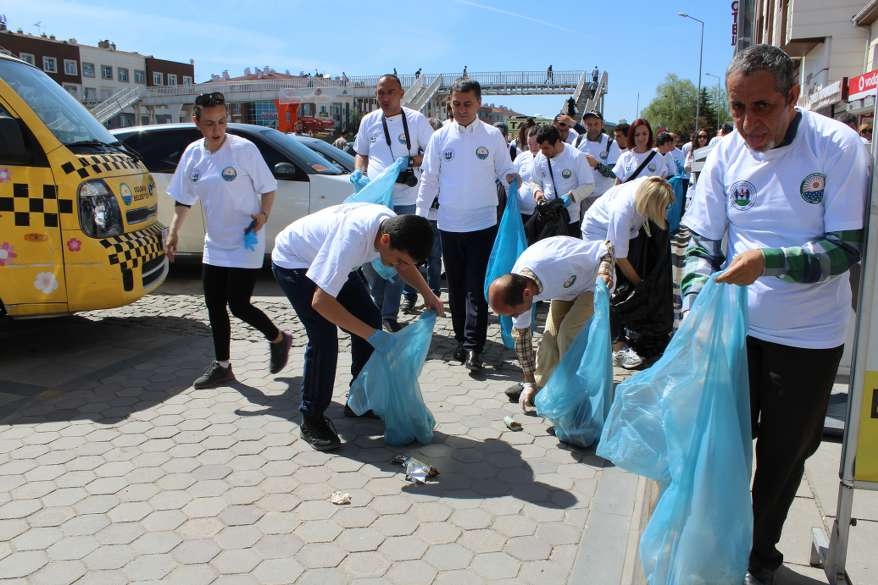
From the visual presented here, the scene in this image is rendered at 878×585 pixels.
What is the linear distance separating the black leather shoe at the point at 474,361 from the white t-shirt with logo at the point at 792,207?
278cm

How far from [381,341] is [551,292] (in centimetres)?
104

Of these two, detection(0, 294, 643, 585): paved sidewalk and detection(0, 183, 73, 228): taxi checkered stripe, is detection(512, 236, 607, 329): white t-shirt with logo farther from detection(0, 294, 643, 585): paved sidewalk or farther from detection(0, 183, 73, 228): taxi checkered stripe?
detection(0, 183, 73, 228): taxi checkered stripe

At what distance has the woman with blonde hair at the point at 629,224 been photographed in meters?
4.61

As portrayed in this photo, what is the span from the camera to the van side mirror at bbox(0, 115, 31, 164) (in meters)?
4.56

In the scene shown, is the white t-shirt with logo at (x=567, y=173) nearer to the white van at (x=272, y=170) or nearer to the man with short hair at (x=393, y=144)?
the man with short hair at (x=393, y=144)

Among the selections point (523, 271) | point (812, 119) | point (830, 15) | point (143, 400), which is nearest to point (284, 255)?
point (523, 271)

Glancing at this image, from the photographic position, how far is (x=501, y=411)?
434 cm

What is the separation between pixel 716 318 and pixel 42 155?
4560 mm

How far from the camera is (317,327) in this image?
365 centimetres

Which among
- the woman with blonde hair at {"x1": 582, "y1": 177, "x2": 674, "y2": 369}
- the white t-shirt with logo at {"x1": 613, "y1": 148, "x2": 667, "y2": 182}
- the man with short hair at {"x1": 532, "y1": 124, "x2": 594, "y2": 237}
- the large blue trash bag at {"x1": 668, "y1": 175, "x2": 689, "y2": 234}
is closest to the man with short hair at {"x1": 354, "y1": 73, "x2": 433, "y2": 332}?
the man with short hair at {"x1": 532, "y1": 124, "x2": 594, "y2": 237}

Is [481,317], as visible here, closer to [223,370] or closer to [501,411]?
[501,411]

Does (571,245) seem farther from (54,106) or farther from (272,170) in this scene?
(272,170)

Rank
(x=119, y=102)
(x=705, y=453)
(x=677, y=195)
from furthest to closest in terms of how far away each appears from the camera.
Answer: (x=119, y=102) → (x=677, y=195) → (x=705, y=453)

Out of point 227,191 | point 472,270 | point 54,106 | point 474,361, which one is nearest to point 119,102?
point 54,106
